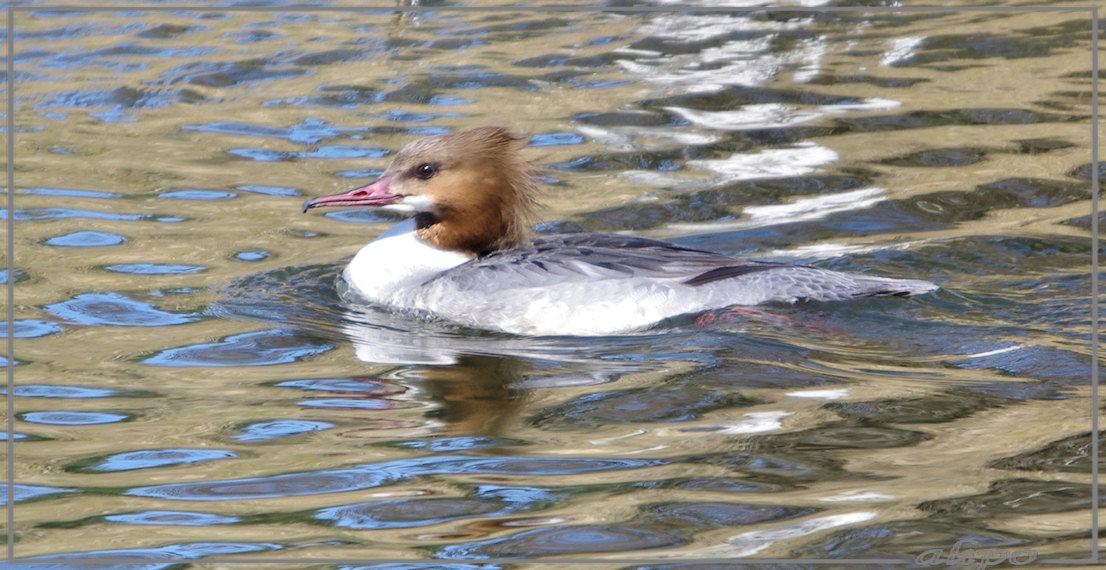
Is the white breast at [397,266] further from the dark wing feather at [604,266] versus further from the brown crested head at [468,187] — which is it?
the dark wing feather at [604,266]

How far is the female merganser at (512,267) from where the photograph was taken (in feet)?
19.6

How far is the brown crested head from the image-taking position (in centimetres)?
640

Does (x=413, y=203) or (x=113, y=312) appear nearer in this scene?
(x=113, y=312)

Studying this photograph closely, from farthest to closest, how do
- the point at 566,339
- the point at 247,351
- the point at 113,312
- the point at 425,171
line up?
1. the point at 425,171
2. the point at 113,312
3. the point at 566,339
4. the point at 247,351

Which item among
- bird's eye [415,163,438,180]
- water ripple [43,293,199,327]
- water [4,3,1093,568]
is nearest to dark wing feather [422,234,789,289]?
water [4,3,1093,568]

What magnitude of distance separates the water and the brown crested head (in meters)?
0.37

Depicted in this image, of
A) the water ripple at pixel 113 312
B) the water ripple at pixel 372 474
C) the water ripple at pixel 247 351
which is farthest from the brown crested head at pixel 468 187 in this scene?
the water ripple at pixel 372 474

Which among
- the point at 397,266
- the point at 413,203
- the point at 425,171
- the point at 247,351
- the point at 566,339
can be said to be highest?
the point at 425,171

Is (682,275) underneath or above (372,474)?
above

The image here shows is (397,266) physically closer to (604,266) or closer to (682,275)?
(604,266)

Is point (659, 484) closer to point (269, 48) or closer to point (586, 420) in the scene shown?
point (586, 420)

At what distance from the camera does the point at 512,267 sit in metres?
6.13

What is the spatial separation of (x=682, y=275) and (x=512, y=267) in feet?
2.49

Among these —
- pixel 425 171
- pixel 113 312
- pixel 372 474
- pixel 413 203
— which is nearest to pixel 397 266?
pixel 413 203
